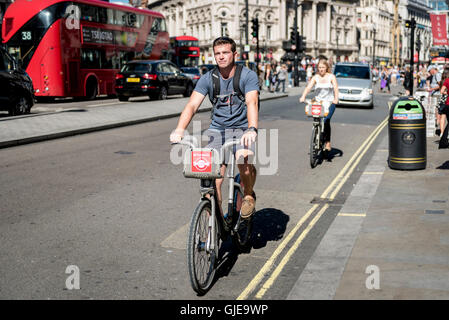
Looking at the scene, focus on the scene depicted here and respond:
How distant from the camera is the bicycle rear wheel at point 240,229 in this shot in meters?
4.61

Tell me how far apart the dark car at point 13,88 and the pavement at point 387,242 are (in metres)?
11.4

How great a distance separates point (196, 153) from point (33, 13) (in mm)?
19499

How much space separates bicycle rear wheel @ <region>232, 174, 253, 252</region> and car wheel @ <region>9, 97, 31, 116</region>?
1353cm

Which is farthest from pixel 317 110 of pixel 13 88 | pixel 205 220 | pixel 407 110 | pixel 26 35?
pixel 26 35

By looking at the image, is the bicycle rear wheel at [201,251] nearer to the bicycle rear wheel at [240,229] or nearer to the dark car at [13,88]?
the bicycle rear wheel at [240,229]

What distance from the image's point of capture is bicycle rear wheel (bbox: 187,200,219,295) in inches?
146

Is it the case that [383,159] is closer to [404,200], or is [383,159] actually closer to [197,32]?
[404,200]

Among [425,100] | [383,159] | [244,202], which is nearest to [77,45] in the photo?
[425,100]

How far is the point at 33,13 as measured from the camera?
21125 millimetres

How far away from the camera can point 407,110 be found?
28.4 ft

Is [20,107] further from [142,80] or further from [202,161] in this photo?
[202,161]

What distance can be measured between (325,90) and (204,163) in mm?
6365

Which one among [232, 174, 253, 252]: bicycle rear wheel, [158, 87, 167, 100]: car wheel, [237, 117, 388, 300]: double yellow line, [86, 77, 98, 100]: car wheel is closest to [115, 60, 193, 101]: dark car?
[158, 87, 167, 100]: car wheel
